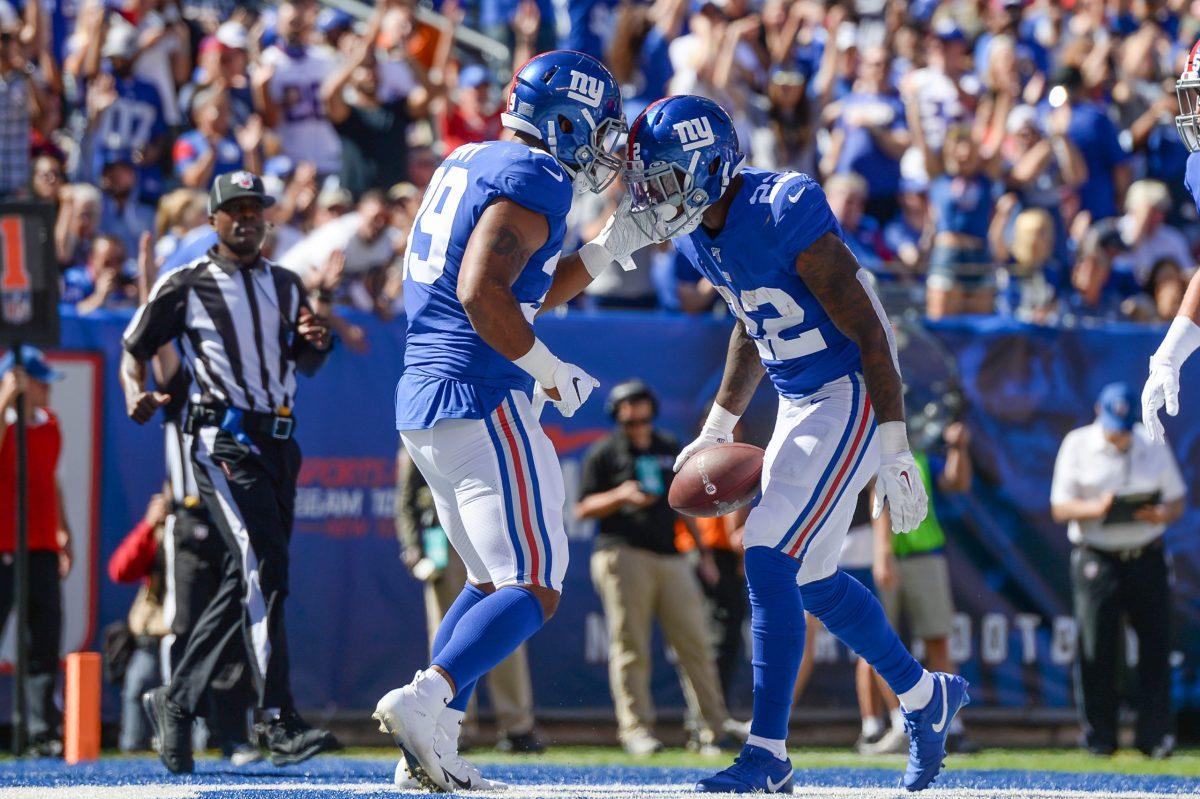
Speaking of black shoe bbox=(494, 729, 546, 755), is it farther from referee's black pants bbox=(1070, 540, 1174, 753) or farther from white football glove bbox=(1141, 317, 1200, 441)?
white football glove bbox=(1141, 317, 1200, 441)

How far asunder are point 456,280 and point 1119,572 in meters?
5.34

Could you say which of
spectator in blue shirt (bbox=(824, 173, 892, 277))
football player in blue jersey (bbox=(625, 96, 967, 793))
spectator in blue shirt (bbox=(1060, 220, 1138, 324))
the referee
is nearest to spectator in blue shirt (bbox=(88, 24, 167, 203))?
spectator in blue shirt (bbox=(824, 173, 892, 277))

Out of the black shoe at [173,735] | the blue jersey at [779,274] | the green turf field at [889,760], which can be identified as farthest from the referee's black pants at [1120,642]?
the black shoe at [173,735]

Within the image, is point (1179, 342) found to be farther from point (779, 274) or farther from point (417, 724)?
point (417, 724)

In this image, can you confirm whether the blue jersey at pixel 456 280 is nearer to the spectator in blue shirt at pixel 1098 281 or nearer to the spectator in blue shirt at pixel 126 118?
the spectator in blue shirt at pixel 126 118

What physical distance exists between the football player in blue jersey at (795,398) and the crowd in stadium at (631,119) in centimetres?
398

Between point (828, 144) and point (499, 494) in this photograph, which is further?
point (828, 144)

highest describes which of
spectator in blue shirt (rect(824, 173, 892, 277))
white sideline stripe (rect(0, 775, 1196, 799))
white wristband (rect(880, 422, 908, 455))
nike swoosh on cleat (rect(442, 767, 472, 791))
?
spectator in blue shirt (rect(824, 173, 892, 277))

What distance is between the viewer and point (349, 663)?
891 cm

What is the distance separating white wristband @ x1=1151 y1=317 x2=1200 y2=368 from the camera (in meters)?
4.89

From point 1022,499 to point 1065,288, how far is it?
1.55 m

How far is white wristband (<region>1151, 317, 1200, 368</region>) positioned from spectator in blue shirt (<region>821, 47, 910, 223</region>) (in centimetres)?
630

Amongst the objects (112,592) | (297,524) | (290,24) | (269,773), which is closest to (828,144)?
(290,24)

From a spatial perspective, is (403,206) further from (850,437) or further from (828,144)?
(850,437)
